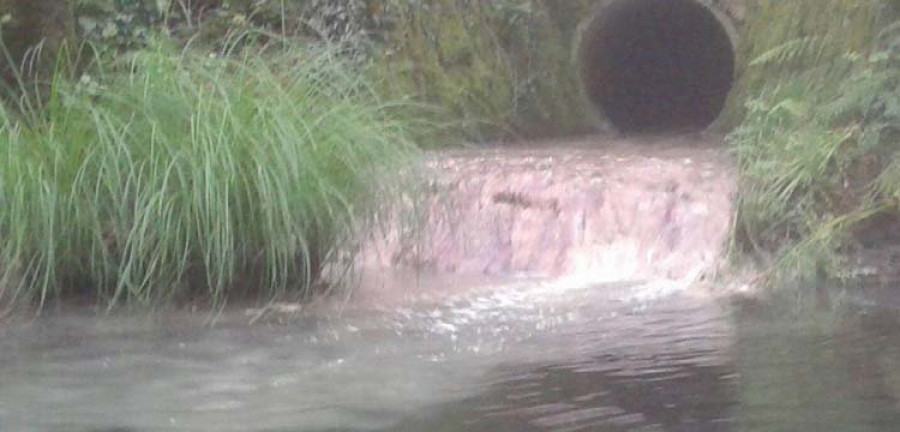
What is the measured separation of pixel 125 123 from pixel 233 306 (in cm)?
95

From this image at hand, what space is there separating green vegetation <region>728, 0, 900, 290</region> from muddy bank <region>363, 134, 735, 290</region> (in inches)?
12.6

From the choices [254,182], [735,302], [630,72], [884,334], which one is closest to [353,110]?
[254,182]

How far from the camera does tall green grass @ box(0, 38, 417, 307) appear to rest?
21.4 ft

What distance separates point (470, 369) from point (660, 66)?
327 inches

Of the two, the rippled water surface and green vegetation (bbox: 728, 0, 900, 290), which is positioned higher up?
green vegetation (bbox: 728, 0, 900, 290)

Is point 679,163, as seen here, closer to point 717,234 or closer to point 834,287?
point 717,234

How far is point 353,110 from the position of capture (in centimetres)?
706

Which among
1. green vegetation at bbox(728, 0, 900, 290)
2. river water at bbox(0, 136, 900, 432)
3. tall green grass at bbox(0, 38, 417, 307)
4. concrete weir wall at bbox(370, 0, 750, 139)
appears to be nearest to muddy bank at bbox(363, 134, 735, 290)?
river water at bbox(0, 136, 900, 432)

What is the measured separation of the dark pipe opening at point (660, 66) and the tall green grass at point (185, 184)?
18.2 ft

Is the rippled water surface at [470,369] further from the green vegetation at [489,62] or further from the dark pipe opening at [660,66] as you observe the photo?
the dark pipe opening at [660,66]

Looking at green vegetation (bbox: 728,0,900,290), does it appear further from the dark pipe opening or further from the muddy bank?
the dark pipe opening

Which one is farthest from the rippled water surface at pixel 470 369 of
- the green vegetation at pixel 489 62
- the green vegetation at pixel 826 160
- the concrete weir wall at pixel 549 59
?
the concrete weir wall at pixel 549 59

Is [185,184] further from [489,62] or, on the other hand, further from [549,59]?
[549,59]

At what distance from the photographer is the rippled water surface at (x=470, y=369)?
4.80 meters
